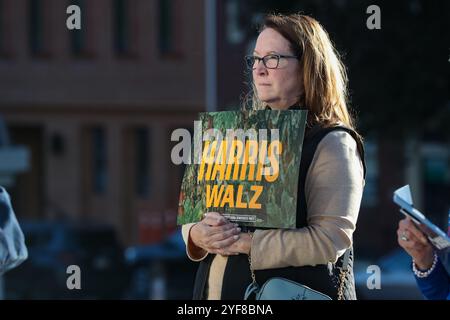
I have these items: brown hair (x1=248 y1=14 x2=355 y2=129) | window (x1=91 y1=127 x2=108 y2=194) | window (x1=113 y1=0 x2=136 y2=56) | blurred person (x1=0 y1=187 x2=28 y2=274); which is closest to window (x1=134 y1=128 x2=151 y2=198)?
window (x1=91 y1=127 x2=108 y2=194)

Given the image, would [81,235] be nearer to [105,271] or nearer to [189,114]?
[105,271]

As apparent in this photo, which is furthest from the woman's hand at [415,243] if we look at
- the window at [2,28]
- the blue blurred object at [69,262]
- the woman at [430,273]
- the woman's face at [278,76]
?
the window at [2,28]

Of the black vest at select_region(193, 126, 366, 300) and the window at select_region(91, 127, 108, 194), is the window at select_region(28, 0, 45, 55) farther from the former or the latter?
the black vest at select_region(193, 126, 366, 300)

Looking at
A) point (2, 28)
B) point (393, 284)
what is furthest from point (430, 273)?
point (2, 28)

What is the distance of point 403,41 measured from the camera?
1628 cm

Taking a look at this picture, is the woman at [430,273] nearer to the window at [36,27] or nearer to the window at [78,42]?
the window at [78,42]

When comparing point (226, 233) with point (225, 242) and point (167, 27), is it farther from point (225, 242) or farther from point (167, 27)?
point (167, 27)

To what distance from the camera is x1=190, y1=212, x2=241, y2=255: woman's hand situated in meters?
3.36

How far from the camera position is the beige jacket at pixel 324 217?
10.9 ft

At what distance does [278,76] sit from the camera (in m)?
3.54

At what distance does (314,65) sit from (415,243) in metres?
0.60

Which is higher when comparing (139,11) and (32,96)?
(139,11)

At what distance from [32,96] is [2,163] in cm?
1991

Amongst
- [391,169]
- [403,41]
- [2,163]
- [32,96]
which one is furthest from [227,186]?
[32,96]
